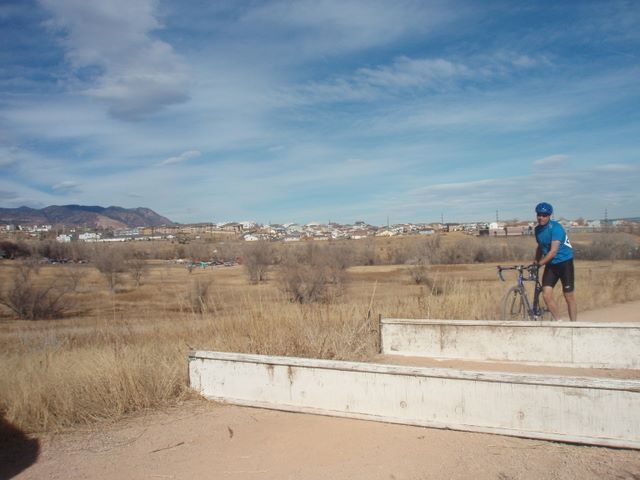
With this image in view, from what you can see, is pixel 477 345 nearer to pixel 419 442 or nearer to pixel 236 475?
pixel 419 442

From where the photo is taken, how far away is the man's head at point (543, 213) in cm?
771

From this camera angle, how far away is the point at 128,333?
27.3ft

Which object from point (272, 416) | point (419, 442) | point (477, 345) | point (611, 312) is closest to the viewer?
point (419, 442)

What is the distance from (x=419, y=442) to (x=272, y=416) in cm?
143

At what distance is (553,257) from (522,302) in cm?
123

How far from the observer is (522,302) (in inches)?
331

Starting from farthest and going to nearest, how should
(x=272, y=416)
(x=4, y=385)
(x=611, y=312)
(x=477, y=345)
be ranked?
(x=611, y=312), (x=477, y=345), (x=4, y=385), (x=272, y=416)

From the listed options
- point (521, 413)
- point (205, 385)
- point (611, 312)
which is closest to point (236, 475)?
point (205, 385)

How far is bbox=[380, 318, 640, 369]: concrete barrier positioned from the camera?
5.98m

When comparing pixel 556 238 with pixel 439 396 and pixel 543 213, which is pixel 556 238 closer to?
pixel 543 213

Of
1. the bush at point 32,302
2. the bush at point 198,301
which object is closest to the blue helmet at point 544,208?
the bush at point 198,301

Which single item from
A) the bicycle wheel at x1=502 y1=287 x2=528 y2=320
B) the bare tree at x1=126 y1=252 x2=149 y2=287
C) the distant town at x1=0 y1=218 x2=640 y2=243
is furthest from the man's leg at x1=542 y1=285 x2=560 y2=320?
the distant town at x1=0 y1=218 x2=640 y2=243

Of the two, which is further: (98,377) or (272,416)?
(98,377)

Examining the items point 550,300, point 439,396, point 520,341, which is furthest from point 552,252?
point 439,396
